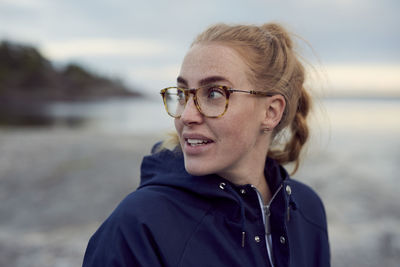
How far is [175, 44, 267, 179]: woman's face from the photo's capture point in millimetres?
1941

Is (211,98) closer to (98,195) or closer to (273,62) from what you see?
(273,62)

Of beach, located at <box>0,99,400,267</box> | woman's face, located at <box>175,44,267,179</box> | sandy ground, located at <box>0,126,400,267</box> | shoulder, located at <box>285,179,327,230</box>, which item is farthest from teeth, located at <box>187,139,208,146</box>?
sandy ground, located at <box>0,126,400,267</box>

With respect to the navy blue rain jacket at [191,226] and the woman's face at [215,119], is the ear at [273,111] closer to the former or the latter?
the woman's face at [215,119]

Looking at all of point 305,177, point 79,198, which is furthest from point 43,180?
point 305,177

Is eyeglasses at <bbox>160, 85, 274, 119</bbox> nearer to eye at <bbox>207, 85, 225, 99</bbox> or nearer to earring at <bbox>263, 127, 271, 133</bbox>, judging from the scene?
eye at <bbox>207, 85, 225, 99</bbox>

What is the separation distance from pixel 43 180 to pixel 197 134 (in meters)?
8.52

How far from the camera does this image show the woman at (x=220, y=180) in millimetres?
1743

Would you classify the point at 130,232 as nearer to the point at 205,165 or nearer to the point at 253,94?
the point at 205,165

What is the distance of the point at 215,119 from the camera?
1.93 m

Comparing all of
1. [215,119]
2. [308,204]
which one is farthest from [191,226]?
[308,204]

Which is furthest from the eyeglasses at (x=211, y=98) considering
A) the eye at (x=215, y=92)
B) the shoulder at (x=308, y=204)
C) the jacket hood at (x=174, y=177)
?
the shoulder at (x=308, y=204)

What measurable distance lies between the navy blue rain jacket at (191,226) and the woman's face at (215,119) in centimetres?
11

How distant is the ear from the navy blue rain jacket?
0.38 m

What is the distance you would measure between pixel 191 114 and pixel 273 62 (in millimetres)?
650
